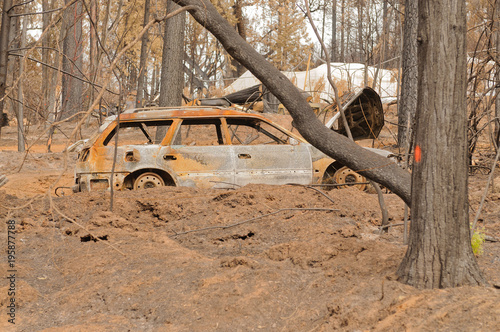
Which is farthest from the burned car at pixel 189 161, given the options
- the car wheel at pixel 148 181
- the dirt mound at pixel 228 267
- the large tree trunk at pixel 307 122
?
the large tree trunk at pixel 307 122

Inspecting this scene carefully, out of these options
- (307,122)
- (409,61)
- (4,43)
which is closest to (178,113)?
(4,43)

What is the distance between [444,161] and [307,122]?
4.32 feet

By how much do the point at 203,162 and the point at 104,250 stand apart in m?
2.80

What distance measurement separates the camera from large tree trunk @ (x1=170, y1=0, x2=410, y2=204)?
4.54 metres

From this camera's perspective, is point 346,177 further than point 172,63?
No

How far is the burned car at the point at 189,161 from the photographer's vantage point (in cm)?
814

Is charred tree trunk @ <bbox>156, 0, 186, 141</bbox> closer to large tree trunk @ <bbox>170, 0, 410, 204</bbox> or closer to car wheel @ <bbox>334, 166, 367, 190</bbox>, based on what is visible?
car wheel @ <bbox>334, 166, 367, 190</bbox>

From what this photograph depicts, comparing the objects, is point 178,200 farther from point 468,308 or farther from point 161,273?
point 468,308

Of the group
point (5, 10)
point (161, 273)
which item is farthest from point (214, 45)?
point (161, 273)

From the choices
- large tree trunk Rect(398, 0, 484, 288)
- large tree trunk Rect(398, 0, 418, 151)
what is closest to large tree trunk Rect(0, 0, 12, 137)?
large tree trunk Rect(398, 0, 484, 288)

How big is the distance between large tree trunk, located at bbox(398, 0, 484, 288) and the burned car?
4628 millimetres

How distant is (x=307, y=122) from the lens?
4711 millimetres

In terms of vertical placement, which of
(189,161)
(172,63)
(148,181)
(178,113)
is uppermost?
(172,63)

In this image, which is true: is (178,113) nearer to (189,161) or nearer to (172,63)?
(189,161)
